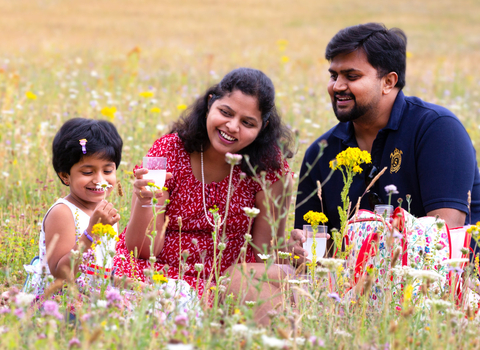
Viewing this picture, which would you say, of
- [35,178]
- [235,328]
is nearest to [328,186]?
[235,328]

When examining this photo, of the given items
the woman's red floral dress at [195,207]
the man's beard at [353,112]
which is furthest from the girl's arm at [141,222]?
the man's beard at [353,112]

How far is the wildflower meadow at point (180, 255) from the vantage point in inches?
73.0

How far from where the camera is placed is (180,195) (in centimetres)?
334

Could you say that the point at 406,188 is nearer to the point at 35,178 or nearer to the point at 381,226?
the point at 381,226

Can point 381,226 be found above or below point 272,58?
below

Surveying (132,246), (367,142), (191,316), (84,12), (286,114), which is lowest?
(191,316)

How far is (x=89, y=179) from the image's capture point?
121 inches

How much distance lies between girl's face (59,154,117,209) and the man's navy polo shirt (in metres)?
1.16

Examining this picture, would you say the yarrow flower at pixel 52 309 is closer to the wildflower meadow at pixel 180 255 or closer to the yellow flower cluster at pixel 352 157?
the wildflower meadow at pixel 180 255

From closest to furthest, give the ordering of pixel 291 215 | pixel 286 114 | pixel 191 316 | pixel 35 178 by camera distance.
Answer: pixel 191 316 → pixel 291 215 → pixel 35 178 → pixel 286 114

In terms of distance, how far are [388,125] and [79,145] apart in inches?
66.3

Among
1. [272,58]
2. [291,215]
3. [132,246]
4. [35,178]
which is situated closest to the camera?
[132,246]

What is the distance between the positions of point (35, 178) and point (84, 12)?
2557 centimetres

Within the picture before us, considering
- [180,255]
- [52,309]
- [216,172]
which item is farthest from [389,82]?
[52,309]
